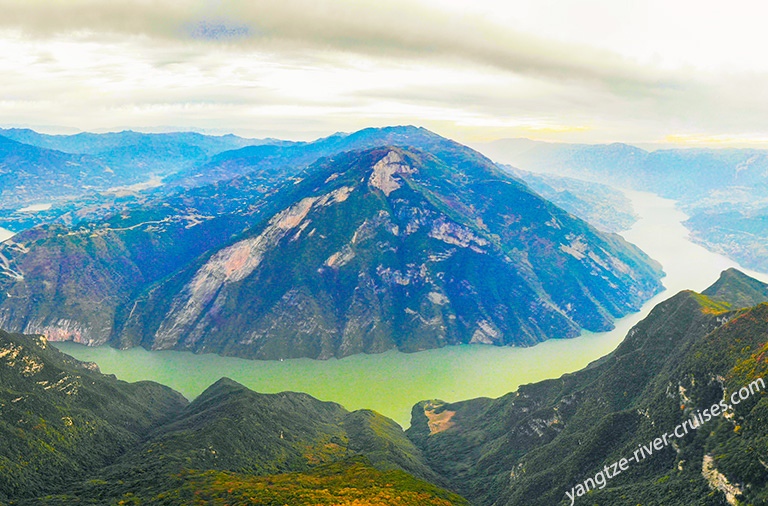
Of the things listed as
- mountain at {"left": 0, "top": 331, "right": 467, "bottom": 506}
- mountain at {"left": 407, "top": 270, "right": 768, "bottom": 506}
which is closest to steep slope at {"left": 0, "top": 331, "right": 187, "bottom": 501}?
mountain at {"left": 0, "top": 331, "right": 467, "bottom": 506}

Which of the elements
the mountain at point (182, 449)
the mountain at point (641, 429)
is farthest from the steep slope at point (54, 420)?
the mountain at point (641, 429)

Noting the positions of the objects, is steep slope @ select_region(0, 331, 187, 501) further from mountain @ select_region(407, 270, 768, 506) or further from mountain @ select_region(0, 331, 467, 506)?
mountain @ select_region(407, 270, 768, 506)

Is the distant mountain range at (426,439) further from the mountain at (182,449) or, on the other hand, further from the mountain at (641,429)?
the mountain at (182,449)

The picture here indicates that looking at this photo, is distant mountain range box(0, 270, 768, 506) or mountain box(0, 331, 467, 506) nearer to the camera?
distant mountain range box(0, 270, 768, 506)

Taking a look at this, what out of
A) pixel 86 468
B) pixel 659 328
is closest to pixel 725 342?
pixel 659 328

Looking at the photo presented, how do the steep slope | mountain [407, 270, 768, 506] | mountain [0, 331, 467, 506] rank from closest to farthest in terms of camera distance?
1. mountain [407, 270, 768, 506]
2. mountain [0, 331, 467, 506]
3. the steep slope
